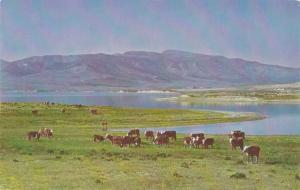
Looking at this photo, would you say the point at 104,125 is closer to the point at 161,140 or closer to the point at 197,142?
the point at 161,140

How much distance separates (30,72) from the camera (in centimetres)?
1383

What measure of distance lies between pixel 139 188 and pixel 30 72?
4.74 metres

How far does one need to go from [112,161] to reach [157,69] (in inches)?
134

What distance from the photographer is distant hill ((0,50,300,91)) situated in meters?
13.8

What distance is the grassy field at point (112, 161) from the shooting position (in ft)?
36.3

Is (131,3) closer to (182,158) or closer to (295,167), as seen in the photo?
(182,158)

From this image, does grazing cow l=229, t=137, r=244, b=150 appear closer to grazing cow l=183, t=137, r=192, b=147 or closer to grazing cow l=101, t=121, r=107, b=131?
grazing cow l=183, t=137, r=192, b=147

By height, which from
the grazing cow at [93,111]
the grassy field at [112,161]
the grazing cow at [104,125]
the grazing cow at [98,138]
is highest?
the grazing cow at [93,111]

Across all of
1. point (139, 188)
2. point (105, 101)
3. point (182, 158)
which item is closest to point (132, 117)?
point (105, 101)

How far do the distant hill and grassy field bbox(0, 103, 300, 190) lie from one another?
5.39ft

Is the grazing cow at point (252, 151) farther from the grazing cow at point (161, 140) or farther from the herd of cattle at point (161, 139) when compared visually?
the grazing cow at point (161, 140)

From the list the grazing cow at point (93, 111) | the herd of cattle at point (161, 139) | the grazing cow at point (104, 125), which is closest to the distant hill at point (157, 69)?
the herd of cattle at point (161, 139)

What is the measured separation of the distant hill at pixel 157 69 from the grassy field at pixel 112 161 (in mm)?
1642

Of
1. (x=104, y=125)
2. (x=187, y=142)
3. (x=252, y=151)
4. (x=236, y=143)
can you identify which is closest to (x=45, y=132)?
(x=104, y=125)
